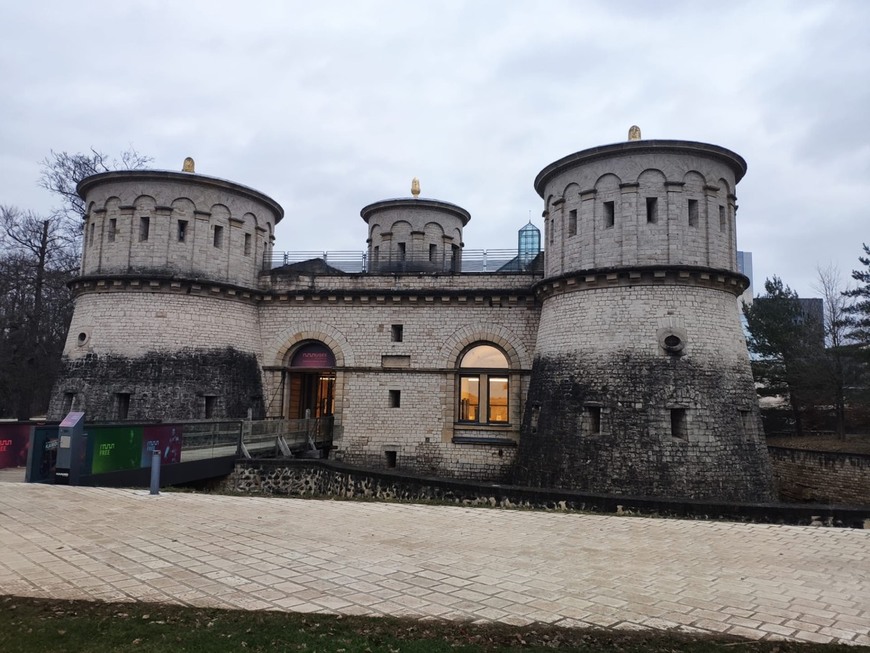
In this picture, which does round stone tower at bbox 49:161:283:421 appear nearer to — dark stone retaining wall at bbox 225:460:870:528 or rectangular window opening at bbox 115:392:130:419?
rectangular window opening at bbox 115:392:130:419

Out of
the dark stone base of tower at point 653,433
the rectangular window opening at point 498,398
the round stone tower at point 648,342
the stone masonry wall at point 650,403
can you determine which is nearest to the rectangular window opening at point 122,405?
the rectangular window opening at point 498,398

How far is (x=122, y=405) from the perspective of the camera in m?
18.9

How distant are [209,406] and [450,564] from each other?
14469mm

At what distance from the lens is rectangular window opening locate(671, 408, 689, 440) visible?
15597 mm

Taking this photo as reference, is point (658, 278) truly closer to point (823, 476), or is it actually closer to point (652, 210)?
point (652, 210)

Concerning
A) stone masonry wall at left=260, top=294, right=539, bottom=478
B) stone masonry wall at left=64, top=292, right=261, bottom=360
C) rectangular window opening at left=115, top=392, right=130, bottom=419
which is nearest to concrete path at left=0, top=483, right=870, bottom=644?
rectangular window opening at left=115, top=392, right=130, bottom=419

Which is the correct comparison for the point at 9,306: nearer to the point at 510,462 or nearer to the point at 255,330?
the point at 255,330

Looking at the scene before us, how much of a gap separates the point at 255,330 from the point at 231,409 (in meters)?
3.32

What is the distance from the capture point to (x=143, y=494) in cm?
1162

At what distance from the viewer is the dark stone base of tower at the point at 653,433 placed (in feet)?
50.2

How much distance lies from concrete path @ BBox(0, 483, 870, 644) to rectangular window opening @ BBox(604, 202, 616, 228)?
956 centimetres

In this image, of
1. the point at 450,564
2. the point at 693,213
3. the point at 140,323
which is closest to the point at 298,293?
the point at 140,323

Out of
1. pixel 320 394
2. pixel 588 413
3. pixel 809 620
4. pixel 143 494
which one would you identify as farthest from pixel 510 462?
pixel 809 620

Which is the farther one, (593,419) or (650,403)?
(593,419)
